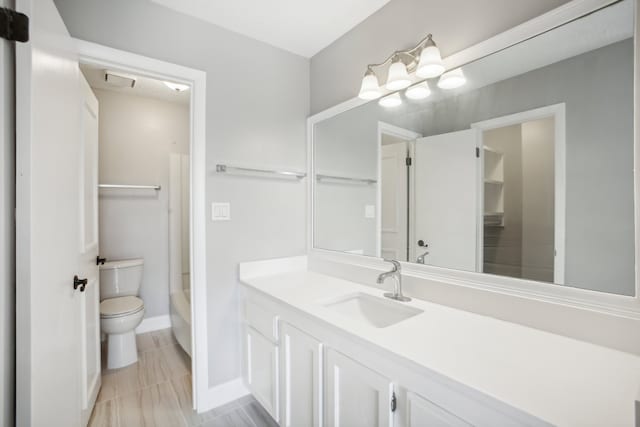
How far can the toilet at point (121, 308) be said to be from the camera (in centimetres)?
213

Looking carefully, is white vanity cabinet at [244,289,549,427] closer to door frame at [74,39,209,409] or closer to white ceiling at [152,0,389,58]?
door frame at [74,39,209,409]

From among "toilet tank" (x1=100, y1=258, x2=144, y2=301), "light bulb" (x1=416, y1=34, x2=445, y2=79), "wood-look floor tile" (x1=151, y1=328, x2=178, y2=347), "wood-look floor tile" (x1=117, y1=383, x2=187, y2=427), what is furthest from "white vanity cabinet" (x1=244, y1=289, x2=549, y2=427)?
"toilet tank" (x1=100, y1=258, x2=144, y2=301)

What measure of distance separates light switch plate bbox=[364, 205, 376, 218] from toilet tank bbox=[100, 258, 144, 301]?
85.7 inches

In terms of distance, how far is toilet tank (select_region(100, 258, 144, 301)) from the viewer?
8.10ft

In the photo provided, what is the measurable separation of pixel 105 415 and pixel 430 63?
2.63 m

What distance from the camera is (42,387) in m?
0.96

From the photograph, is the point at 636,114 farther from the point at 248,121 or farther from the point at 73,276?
the point at 73,276

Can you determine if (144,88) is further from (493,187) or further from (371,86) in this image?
(493,187)

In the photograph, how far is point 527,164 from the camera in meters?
1.10

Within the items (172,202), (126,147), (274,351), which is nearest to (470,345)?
(274,351)

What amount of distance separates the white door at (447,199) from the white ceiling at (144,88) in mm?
2041

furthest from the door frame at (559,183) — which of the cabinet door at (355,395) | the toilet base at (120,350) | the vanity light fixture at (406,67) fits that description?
the toilet base at (120,350)

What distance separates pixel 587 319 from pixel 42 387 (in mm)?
1849

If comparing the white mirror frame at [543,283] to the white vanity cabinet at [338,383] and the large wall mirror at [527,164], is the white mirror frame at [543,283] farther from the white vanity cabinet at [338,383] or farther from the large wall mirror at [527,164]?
the white vanity cabinet at [338,383]
